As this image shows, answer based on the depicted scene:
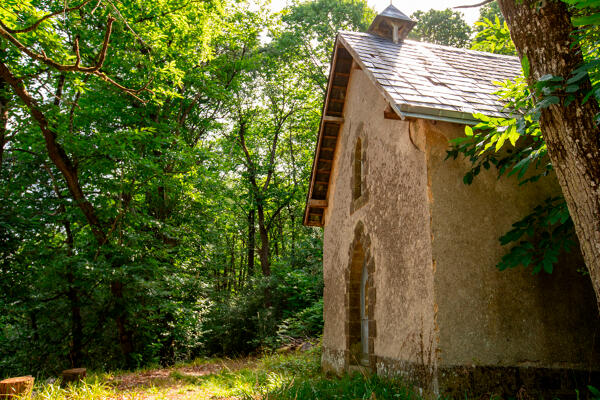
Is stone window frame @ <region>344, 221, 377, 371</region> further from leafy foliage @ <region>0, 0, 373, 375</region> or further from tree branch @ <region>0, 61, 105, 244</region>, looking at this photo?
tree branch @ <region>0, 61, 105, 244</region>

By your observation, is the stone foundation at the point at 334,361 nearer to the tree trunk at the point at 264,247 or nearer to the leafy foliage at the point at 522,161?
the leafy foliage at the point at 522,161

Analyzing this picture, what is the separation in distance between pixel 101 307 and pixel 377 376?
994 centimetres

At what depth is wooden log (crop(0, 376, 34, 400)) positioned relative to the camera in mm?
7031

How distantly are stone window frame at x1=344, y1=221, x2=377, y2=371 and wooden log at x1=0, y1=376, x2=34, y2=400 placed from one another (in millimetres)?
5873

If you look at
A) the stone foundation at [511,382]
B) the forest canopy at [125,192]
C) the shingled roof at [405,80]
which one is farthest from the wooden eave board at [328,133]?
the stone foundation at [511,382]

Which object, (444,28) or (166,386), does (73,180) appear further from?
(444,28)

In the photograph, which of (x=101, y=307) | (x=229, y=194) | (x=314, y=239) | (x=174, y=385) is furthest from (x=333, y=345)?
(x=229, y=194)

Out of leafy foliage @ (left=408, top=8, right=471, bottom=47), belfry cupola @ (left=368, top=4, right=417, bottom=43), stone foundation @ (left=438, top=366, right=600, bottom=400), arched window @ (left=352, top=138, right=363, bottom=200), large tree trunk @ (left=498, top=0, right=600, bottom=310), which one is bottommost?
stone foundation @ (left=438, top=366, right=600, bottom=400)

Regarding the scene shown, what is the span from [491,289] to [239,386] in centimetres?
514

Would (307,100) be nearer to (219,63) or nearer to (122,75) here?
(219,63)

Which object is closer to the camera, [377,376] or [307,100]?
[377,376]

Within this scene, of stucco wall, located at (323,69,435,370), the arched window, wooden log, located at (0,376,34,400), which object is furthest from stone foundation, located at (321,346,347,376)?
wooden log, located at (0,376,34,400)

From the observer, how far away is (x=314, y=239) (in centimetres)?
2072

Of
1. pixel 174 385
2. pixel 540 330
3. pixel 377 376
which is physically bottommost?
pixel 174 385
